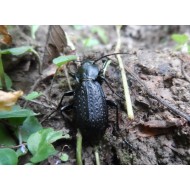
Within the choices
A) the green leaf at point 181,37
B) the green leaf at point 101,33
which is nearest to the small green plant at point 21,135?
the green leaf at point 181,37

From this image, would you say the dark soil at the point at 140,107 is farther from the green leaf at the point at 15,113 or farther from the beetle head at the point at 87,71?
the green leaf at the point at 15,113

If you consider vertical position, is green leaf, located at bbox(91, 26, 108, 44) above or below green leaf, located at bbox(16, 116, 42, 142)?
above

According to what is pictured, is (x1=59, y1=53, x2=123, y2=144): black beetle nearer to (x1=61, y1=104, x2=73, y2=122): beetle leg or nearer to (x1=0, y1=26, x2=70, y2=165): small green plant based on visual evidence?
(x1=61, y1=104, x2=73, y2=122): beetle leg

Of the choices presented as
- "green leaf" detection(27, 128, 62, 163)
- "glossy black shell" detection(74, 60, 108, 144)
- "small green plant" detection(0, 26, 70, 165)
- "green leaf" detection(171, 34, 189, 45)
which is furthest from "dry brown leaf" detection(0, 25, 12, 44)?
"green leaf" detection(171, 34, 189, 45)

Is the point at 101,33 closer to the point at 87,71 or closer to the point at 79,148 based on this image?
the point at 87,71

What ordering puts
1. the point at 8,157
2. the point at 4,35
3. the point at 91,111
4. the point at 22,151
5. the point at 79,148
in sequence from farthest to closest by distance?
the point at 4,35
the point at 91,111
the point at 79,148
the point at 22,151
the point at 8,157

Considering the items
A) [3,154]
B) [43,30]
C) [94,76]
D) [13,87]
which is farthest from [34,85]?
[43,30]

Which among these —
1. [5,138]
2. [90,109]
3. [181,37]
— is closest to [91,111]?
[90,109]
